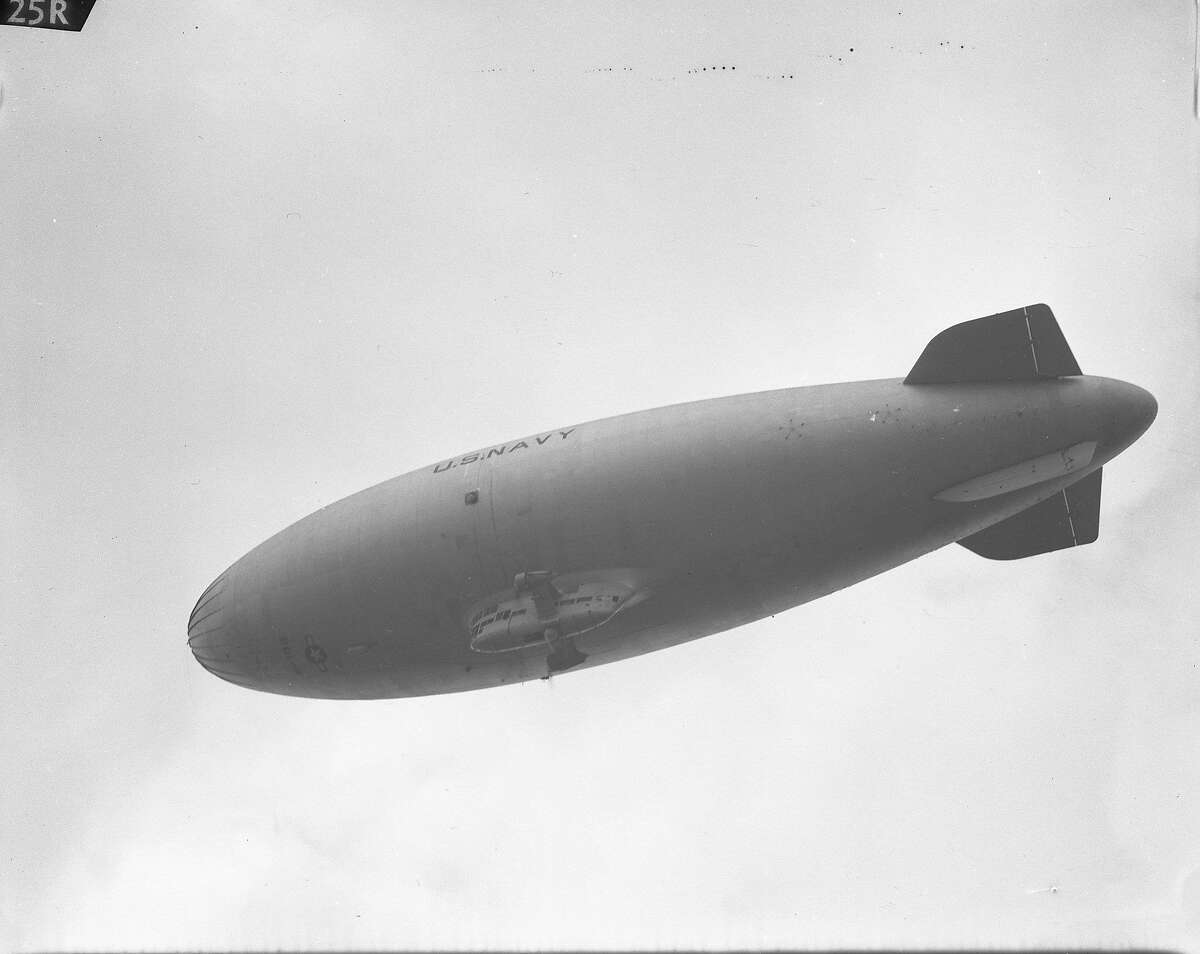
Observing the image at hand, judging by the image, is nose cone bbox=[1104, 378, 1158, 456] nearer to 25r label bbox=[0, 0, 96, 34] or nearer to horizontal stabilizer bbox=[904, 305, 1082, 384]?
horizontal stabilizer bbox=[904, 305, 1082, 384]

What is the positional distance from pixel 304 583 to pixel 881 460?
48.4 feet

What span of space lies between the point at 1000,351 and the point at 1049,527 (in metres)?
5.24

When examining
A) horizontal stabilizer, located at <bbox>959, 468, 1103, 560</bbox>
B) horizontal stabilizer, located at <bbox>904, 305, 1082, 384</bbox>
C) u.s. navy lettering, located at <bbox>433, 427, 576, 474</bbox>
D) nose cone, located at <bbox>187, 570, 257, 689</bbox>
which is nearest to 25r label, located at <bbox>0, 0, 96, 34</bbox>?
u.s. navy lettering, located at <bbox>433, 427, 576, 474</bbox>

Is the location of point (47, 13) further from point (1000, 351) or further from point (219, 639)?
point (1000, 351)

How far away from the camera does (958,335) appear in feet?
110

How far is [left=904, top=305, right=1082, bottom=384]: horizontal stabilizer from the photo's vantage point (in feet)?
108

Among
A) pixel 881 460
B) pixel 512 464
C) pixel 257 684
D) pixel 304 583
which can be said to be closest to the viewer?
pixel 881 460

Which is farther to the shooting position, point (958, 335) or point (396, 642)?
point (396, 642)

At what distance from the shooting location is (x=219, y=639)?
40.1 meters

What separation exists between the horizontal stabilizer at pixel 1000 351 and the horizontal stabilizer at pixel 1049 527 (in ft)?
11.9

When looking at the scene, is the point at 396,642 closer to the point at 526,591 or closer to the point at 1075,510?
the point at 526,591

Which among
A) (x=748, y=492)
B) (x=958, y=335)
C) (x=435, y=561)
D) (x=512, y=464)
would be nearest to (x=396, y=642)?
(x=435, y=561)

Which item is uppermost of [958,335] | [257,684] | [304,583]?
[958,335]

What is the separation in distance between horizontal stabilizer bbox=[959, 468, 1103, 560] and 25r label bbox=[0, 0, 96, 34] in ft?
75.9
